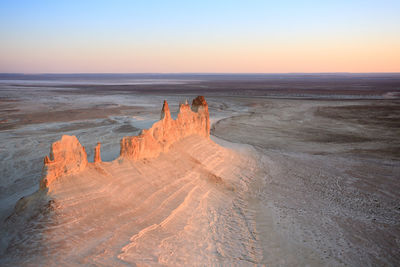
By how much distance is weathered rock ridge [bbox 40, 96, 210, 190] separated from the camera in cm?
615

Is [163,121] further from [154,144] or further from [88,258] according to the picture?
[88,258]

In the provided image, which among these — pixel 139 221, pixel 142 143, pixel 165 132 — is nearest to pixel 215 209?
pixel 139 221

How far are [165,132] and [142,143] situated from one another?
1.75 metres

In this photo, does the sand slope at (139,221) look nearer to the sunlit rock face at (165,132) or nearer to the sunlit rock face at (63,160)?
the sunlit rock face at (63,160)

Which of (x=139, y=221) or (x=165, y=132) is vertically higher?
(x=165, y=132)

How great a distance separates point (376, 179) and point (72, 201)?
11.5 metres

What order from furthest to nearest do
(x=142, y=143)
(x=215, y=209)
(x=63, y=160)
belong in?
(x=142, y=143) → (x=215, y=209) → (x=63, y=160)

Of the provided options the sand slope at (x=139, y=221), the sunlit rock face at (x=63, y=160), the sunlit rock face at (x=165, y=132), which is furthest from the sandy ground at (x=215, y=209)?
the sunlit rock face at (x=165, y=132)

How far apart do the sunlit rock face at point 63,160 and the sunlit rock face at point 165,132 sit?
1.42 m

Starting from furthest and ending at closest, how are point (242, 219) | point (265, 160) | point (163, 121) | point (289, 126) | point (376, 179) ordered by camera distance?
1. point (289, 126)
2. point (265, 160)
3. point (376, 179)
4. point (163, 121)
5. point (242, 219)

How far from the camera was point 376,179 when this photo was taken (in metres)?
11.5

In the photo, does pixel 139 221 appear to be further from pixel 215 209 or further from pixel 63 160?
pixel 215 209

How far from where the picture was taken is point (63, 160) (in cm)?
629

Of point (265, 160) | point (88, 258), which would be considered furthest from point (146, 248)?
point (265, 160)
